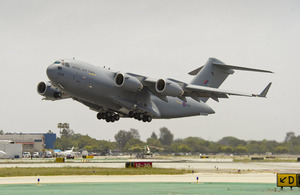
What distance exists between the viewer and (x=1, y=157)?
2901 inches

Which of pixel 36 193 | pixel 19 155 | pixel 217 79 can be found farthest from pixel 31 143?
pixel 36 193

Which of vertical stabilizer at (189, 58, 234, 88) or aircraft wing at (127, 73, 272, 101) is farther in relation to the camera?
vertical stabilizer at (189, 58, 234, 88)

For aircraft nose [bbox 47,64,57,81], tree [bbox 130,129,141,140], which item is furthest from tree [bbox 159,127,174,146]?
aircraft nose [bbox 47,64,57,81]

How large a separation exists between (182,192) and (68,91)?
54.2 ft

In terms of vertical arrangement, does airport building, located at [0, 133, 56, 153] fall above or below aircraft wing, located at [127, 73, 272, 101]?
below

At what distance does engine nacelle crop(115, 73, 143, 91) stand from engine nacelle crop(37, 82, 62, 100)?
5820 mm

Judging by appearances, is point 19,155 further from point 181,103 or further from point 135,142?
point 181,103

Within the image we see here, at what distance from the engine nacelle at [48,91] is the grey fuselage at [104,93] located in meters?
1.48

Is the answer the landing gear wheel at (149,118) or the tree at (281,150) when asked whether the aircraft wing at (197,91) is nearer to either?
the landing gear wheel at (149,118)

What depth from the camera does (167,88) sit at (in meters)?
37.0

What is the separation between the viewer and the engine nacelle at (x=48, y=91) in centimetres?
3878

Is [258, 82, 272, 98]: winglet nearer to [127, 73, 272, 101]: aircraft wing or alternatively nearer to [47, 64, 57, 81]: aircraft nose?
[127, 73, 272, 101]: aircraft wing

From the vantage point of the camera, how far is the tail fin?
4575cm

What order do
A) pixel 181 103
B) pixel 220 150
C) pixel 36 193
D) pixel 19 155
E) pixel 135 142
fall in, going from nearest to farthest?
1. pixel 36 193
2. pixel 181 103
3. pixel 19 155
4. pixel 220 150
5. pixel 135 142
